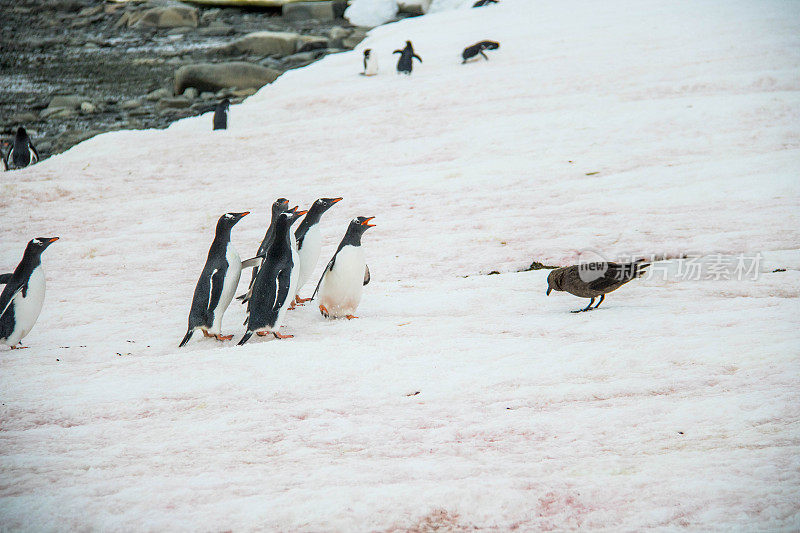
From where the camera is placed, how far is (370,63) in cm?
1256

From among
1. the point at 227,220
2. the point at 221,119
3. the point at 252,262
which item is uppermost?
the point at 221,119

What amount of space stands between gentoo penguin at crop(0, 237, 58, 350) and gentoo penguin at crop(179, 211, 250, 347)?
90 cm

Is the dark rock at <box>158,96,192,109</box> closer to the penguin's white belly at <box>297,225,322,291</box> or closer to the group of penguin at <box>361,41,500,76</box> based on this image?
the group of penguin at <box>361,41,500,76</box>

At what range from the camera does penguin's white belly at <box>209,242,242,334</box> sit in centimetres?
Result: 414

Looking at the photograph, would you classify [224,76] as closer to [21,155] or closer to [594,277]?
[21,155]

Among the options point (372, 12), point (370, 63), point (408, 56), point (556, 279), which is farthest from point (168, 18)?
point (556, 279)

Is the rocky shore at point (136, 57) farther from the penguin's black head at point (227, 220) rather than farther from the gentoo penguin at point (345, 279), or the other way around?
the gentoo penguin at point (345, 279)

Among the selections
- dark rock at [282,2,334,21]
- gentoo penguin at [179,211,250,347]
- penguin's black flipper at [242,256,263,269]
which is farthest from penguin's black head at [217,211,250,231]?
dark rock at [282,2,334,21]

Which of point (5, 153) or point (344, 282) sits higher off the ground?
point (5, 153)

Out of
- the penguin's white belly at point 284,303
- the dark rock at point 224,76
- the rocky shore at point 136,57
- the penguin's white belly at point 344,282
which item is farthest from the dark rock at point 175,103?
the penguin's white belly at point 284,303

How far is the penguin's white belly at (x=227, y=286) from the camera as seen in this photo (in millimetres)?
4141

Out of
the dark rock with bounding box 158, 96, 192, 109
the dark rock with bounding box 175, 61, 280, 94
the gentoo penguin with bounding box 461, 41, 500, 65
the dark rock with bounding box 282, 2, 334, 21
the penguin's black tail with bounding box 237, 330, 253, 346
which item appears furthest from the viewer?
the dark rock with bounding box 282, 2, 334, 21

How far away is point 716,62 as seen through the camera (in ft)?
35.2

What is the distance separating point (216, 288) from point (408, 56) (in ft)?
29.8
